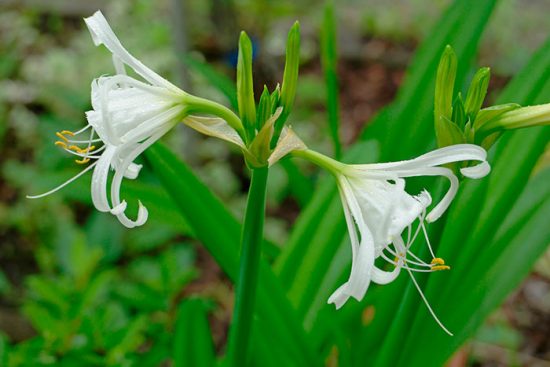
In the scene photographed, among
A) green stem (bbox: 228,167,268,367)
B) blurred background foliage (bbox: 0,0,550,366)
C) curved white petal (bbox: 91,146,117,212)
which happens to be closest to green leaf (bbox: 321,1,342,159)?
blurred background foliage (bbox: 0,0,550,366)

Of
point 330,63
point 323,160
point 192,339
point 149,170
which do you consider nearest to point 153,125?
point 323,160

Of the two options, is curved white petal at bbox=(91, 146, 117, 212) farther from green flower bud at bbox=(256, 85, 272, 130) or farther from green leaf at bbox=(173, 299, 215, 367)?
green leaf at bbox=(173, 299, 215, 367)

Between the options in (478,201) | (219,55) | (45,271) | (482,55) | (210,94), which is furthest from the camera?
(482,55)

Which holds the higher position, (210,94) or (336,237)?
(336,237)

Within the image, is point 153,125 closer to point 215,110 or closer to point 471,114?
point 215,110

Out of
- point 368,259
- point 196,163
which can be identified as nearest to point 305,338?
point 368,259

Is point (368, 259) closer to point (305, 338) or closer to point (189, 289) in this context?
point (305, 338)

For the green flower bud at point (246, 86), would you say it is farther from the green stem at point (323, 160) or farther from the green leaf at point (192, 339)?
the green leaf at point (192, 339)
